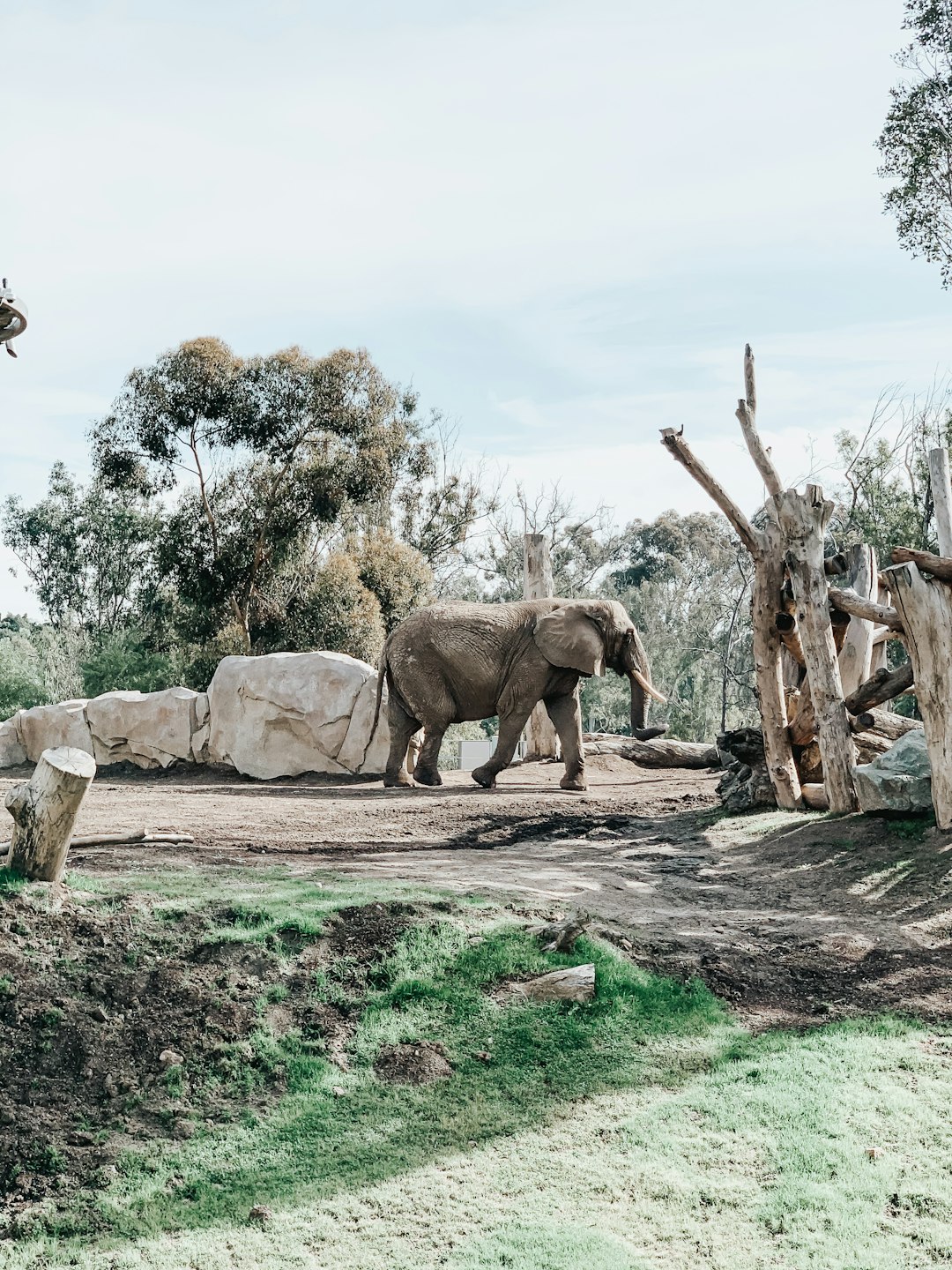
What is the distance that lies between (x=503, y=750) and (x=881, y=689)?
192 inches

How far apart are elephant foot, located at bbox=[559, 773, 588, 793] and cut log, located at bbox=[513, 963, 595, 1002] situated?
291 inches

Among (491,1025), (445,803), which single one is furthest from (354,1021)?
(445,803)

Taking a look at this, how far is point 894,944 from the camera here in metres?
6.49

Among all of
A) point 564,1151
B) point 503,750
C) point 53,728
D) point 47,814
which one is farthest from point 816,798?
point 53,728

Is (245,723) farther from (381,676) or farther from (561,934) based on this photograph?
(561,934)

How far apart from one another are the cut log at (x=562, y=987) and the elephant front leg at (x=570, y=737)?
7.29 metres

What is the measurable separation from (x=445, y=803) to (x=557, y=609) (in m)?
2.88

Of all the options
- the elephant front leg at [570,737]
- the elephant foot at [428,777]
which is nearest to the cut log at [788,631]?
the elephant front leg at [570,737]

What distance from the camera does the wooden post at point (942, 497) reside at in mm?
15633

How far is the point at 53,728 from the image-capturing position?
52.6 ft

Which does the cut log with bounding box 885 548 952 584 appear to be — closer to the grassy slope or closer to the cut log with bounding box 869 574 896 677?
the grassy slope

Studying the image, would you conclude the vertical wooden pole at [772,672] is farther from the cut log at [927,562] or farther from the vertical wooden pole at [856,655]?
the cut log at [927,562]

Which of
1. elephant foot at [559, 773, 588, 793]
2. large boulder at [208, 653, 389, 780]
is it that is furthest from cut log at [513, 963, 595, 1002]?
large boulder at [208, 653, 389, 780]

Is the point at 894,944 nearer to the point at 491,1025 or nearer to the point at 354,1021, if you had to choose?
the point at 491,1025
